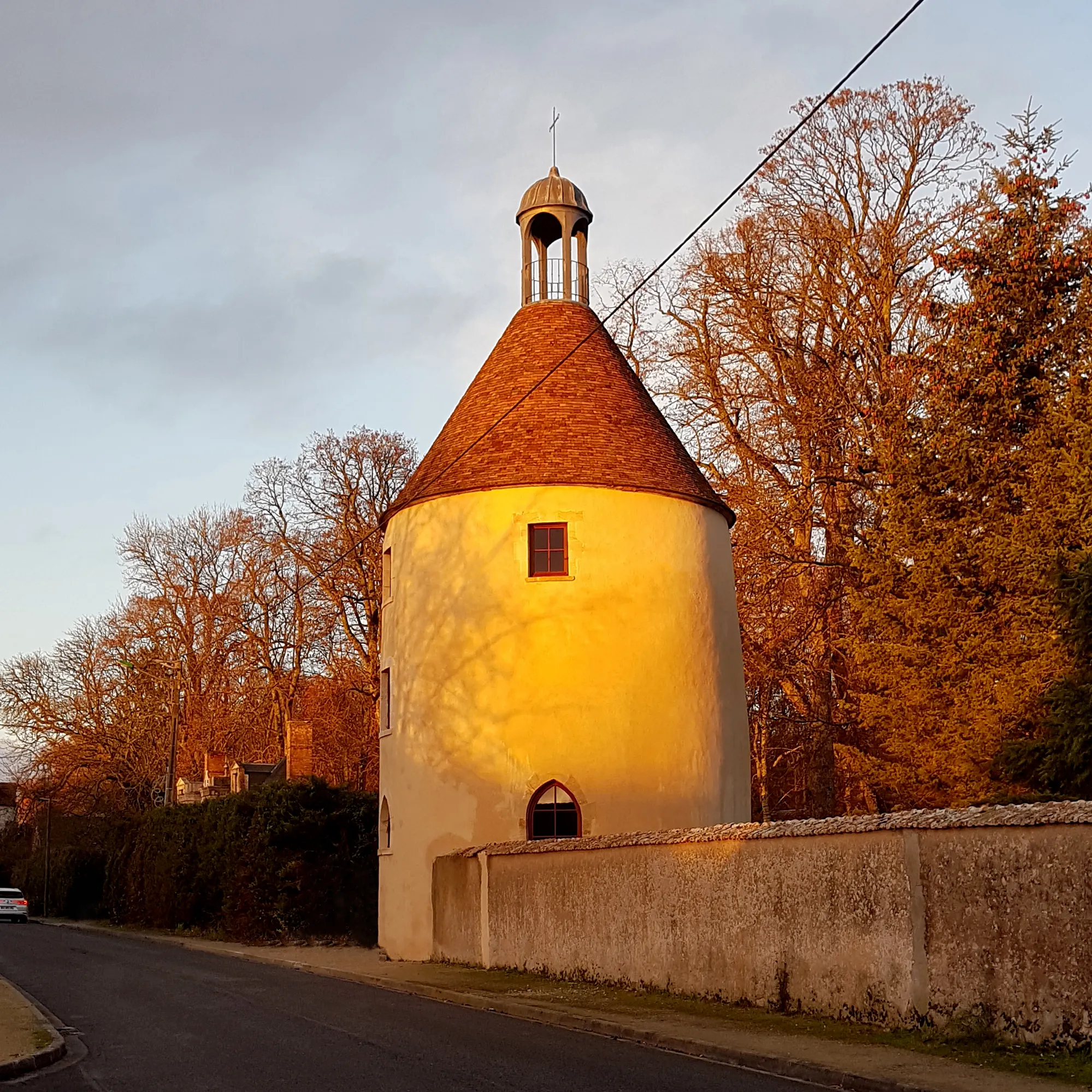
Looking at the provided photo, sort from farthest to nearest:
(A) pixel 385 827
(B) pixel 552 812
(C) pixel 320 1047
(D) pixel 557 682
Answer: (A) pixel 385 827, (D) pixel 557 682, (B) pixel 552 812, (C) pixel 320 1047

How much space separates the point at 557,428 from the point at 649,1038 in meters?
14.6

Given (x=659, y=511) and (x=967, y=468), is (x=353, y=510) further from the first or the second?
(x=967, y=468)

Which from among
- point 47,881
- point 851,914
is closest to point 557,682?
point 851,914

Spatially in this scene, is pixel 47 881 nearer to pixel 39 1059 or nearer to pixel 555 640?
pixel 555 640

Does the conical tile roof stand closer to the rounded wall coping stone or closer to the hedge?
the rounded wall coping stone

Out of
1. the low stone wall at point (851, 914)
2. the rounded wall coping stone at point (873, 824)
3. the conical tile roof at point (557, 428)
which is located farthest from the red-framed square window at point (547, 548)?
the rounded wall coping stone at point (873, 824)

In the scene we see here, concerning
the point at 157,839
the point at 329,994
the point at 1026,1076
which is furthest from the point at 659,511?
the point at 157,839

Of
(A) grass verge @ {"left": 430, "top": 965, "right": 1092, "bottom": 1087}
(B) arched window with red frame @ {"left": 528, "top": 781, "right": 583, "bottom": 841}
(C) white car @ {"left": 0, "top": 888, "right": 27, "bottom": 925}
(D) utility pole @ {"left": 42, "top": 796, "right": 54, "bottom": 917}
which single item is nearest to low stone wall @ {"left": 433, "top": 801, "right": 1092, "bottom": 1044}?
(A) grass verge @ {"left": 430, "top": 965, "right": 1092, "bottom": 1087}

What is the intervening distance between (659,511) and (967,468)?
5.50m

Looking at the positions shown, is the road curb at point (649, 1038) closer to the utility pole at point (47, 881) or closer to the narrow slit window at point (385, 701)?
the narrow slit window at point (385, 701)

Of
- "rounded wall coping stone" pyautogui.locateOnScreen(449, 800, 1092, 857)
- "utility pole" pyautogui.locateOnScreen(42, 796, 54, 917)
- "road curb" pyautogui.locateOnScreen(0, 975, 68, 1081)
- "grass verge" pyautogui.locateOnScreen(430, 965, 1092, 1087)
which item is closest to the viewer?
"grass verge" pyautogui.locateOnScreen(430, 965, 1092, 1087)

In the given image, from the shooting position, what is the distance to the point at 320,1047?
12.6 meters

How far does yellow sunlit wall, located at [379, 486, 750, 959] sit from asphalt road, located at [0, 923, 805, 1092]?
4.90m

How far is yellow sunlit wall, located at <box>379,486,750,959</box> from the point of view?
24.8 meters
